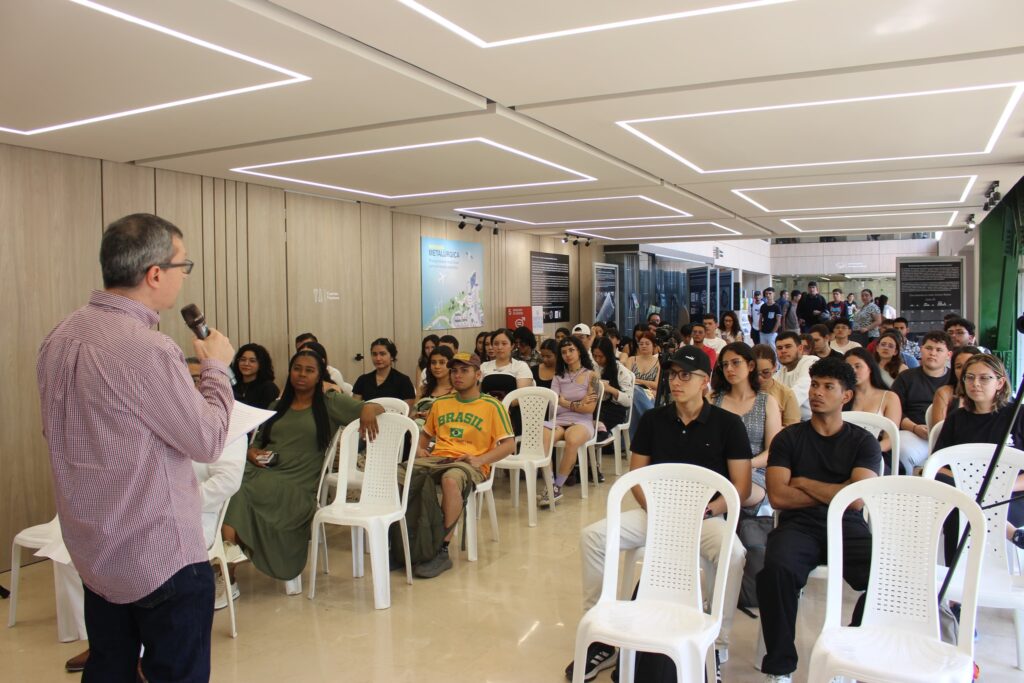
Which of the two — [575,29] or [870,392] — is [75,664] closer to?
[575,29]

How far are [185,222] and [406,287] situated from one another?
124 inches

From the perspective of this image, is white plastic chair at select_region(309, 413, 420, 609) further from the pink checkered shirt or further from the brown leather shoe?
the pink checkered shirt

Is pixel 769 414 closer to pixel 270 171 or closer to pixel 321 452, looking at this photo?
pixel 321 452

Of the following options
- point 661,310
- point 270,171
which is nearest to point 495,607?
point 270,171

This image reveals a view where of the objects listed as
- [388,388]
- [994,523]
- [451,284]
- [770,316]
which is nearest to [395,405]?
[388,388]

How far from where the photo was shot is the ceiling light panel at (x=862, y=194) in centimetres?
707

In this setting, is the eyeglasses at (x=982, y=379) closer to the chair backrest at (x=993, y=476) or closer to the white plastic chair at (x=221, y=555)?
the chair backrest at (x=993, y=476)

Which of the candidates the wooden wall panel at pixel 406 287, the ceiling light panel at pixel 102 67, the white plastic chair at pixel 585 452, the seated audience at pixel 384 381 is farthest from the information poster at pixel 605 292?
the ceiling light panel at pixel 102 67

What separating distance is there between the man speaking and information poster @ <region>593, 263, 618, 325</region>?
10.8 m

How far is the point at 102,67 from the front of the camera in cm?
340

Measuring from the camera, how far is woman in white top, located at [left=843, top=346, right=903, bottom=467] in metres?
4.99

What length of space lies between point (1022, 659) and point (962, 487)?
76 cm

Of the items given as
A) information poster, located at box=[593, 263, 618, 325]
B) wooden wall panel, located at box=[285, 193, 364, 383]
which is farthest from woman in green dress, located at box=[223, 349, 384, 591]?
information poster, located at box=[593, 263, 618, 325]

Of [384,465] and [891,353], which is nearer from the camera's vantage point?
[384,465]
